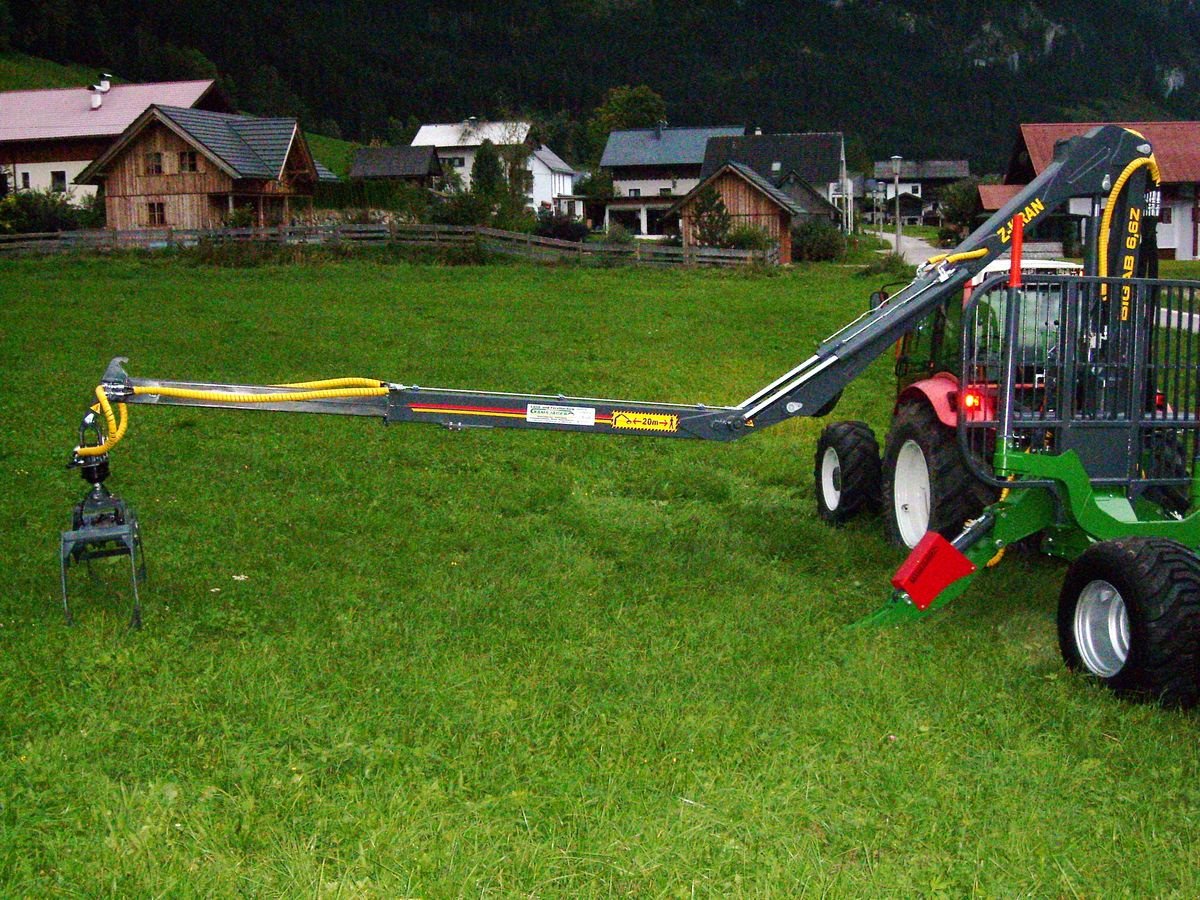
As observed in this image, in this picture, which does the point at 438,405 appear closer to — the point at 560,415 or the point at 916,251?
the point at 560,415

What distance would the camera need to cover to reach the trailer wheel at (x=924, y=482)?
8.17 m

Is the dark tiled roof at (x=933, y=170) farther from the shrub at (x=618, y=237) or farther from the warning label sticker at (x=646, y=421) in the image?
the warning label sticker at (x=646, y=421)

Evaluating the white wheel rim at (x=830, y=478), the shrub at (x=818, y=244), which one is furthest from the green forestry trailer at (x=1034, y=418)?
the shrub at (x=818, y=244)

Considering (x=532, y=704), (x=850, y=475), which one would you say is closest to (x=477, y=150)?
(x=850, y=475)

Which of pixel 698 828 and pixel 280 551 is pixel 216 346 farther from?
pixel 698 828

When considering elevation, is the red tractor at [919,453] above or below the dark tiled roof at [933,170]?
below

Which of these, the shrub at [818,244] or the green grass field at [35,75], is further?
the green grass field at [35,75]

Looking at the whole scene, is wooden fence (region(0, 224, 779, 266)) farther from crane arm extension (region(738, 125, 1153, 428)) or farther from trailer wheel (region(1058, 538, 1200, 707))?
trailer wheel (region(1058, 538, 1200, 707))

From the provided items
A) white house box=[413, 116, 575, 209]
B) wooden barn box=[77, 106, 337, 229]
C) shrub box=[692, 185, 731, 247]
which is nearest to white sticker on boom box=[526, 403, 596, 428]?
shrub box=[692, 185, 731, 247]

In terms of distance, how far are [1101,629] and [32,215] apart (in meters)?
46.6

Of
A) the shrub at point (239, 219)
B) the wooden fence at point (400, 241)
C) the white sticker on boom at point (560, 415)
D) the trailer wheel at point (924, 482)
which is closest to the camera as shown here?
the white sticker on boom at point (560, 415)

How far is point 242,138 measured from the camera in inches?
2042

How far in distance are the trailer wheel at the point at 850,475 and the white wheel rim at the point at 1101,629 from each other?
3565 millimetres

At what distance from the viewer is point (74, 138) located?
60.3 m
